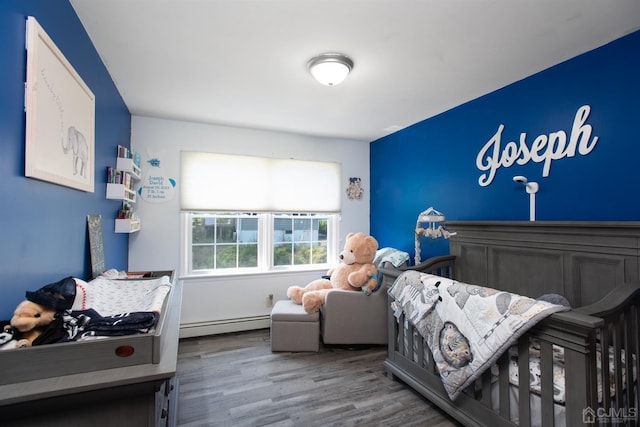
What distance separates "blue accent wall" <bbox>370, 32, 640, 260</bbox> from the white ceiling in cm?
14

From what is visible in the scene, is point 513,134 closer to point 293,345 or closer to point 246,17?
point 246,17

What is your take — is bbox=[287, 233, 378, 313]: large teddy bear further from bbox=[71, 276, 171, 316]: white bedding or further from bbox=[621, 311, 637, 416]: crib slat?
bbox=[621, 311, 637, 416]: crib slat

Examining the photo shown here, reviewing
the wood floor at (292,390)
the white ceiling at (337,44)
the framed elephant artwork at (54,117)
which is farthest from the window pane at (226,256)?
the framed elephant artwork at (54,117)

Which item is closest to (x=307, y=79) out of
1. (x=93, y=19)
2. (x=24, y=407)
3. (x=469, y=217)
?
(x=93, y=19)

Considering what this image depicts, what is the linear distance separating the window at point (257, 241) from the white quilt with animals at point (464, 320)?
6.17ft

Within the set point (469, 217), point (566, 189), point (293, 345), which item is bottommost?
point (293, 345)

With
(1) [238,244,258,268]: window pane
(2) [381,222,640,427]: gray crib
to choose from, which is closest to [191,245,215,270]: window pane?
(1) [238,244,258,268]: window pane

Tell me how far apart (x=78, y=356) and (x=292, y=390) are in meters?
1.68

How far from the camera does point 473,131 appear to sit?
263cm

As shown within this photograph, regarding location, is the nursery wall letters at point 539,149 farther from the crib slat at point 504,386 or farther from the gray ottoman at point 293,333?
the gray ottoman at point 293,333

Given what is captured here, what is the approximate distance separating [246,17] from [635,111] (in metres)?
2.21

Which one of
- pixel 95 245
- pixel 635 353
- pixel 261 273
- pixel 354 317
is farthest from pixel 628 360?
pixel 261 273

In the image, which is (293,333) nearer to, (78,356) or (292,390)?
(292,390)

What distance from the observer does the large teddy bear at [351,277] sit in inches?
115
